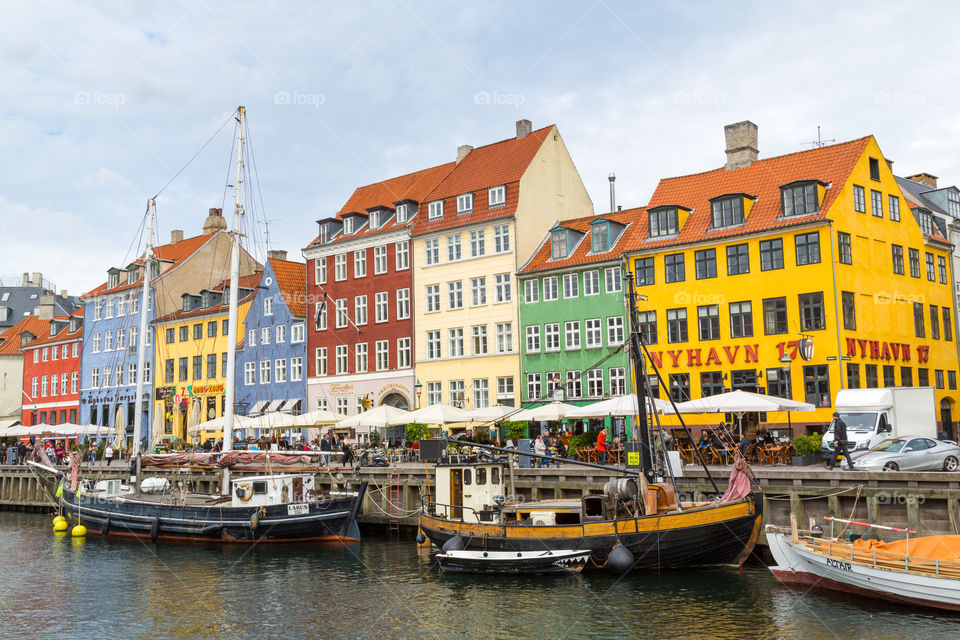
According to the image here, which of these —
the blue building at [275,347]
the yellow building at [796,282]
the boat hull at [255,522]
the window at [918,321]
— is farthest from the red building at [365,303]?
the window at [918,321]

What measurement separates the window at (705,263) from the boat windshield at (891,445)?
16501 millimetres

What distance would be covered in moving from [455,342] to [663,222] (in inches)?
556

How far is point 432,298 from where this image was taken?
2206 inches

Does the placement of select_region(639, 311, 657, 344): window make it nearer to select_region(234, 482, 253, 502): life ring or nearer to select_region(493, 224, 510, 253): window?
select_region(493, 224, 510, 253): window

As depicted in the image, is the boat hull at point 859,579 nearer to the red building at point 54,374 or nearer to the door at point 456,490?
the door at point 456,490

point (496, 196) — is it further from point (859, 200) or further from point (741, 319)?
Answer: point (859, 200)

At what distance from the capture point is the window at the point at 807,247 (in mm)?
42375

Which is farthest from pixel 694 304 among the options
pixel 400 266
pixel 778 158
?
pixel 400 266

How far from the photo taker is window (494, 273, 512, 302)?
52.9 metres

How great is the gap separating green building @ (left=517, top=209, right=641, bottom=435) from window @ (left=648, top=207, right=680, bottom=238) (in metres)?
1.62

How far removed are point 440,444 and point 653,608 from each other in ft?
29.1

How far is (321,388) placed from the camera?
60.2m

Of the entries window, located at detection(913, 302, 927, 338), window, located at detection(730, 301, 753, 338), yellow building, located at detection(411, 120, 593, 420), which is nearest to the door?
window, located at detection(730, 301, 753, 338)

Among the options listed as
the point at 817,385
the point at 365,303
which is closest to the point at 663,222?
the point at 817,385
